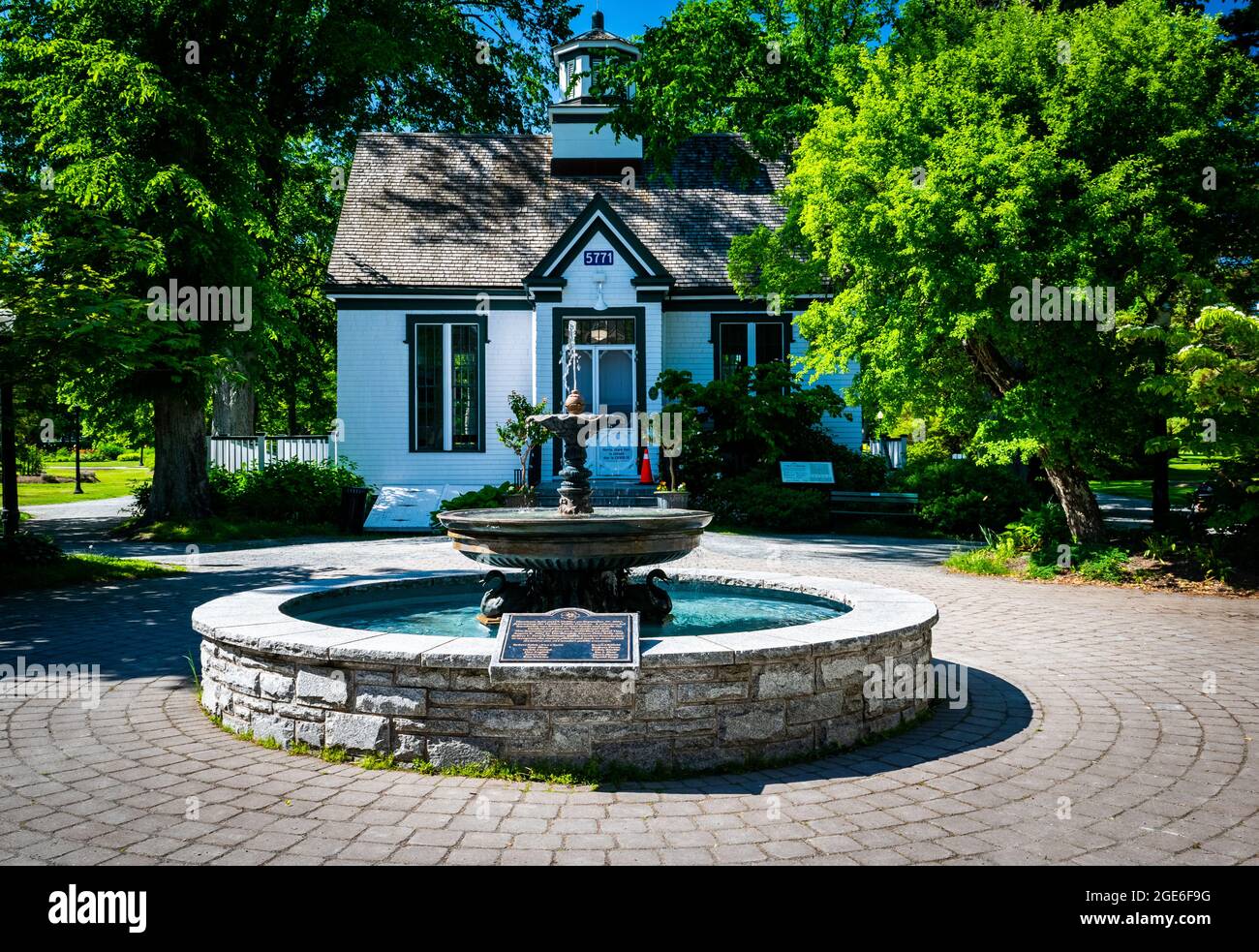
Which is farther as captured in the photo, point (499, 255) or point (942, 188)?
point (499, 255)

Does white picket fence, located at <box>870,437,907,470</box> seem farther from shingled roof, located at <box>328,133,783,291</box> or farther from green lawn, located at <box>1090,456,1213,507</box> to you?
green lawn, located at <box>1090,456,1213,507</box>

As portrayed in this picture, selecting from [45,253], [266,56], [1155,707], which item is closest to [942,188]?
[1155,707]

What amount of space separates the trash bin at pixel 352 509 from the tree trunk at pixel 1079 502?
1381 centimetres

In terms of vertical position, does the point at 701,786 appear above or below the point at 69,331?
below

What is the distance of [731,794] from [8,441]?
12.6 meters

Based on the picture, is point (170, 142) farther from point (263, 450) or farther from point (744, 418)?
point (744, 418)

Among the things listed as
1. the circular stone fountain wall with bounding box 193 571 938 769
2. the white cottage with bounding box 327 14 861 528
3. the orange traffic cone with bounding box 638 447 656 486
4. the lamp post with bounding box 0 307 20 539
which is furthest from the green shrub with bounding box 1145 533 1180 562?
the lamp post with bounding box 0 307 20 539

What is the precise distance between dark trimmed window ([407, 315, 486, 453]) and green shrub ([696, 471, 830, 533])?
664 centimetres

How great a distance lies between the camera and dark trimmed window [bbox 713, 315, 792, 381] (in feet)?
76.1

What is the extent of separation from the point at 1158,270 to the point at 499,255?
16146mm

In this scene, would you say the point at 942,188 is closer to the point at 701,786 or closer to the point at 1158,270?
the point at 1158,270

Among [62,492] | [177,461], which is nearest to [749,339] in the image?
[177,461]

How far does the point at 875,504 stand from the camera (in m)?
20.2
